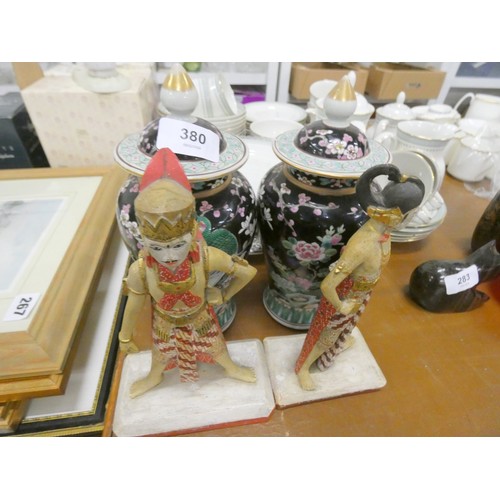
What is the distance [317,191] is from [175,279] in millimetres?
347

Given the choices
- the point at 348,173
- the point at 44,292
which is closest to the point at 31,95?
the point at 44,292

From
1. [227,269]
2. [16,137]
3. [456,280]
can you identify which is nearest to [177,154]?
[227,269]

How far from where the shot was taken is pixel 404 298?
3.47 feet

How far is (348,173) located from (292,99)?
1.67m

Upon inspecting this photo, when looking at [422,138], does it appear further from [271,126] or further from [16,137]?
[16,137]

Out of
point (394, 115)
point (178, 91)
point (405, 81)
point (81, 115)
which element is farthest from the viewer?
point (405, 81)

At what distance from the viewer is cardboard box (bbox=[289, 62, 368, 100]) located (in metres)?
1.83

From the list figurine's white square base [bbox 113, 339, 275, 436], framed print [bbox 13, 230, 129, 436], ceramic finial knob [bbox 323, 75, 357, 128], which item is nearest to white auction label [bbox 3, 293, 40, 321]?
framed print [bbox 13, 230, 129, 436]

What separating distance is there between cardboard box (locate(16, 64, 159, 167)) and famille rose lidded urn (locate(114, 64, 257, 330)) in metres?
0.73

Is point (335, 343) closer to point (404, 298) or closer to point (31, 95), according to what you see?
point (404, 298)

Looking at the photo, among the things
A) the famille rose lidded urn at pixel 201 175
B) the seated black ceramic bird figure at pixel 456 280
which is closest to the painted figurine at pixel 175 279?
the famille rose lidded urn at pixel 201 175

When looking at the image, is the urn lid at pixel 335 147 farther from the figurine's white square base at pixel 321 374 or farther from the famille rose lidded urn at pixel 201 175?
the figurine's white square base at pixel 321 374

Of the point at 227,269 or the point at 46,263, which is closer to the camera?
the point at 227,269

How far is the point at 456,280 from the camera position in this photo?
3.11ft
